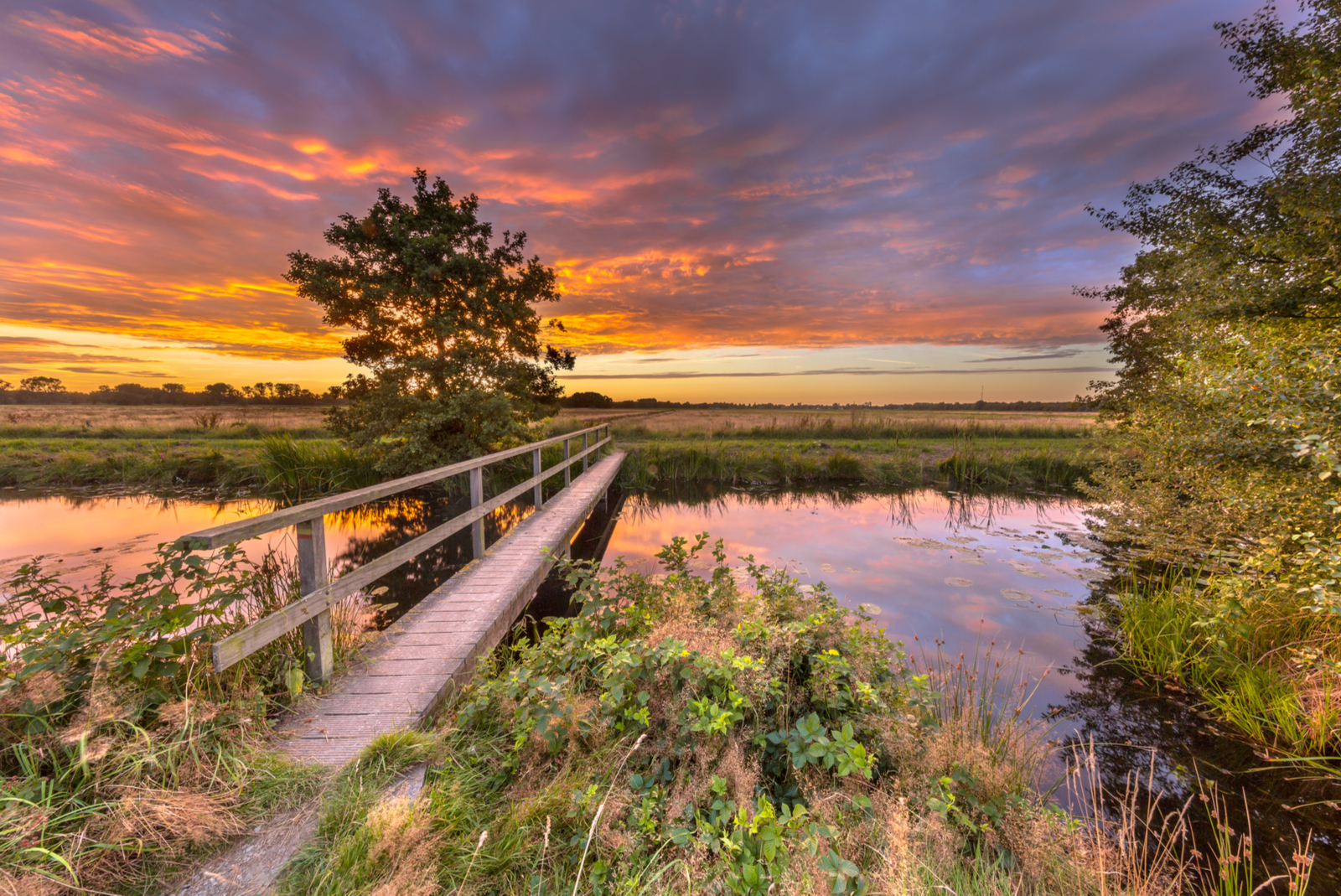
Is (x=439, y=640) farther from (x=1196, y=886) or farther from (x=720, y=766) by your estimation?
(x=1196, y=886)

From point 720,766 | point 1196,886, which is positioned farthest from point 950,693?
point 720,766

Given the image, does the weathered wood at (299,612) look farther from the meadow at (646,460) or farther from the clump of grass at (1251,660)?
the meadow at (646,460)

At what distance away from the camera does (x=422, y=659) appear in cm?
347

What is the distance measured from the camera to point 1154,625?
5.11 metres

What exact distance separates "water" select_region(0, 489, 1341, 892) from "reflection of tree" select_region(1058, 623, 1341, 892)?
0.04 feet

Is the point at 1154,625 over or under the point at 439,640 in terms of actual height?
under

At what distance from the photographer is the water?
3.60 m

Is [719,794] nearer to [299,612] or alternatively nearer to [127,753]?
[127,753]

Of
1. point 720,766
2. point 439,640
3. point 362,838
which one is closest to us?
point 362,838

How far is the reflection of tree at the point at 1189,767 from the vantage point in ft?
9.55

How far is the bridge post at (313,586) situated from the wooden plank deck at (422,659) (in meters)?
0.17

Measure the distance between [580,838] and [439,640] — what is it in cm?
227

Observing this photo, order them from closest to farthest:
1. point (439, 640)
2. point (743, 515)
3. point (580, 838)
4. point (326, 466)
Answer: point (580, 838)
point (439, 640)
point (743, 515)
point (326, 466)

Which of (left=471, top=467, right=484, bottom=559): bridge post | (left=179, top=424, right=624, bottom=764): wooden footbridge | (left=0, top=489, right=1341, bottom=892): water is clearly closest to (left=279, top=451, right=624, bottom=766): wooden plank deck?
(left=179, top=424, right=624, bottom=764): wooden footbridge
